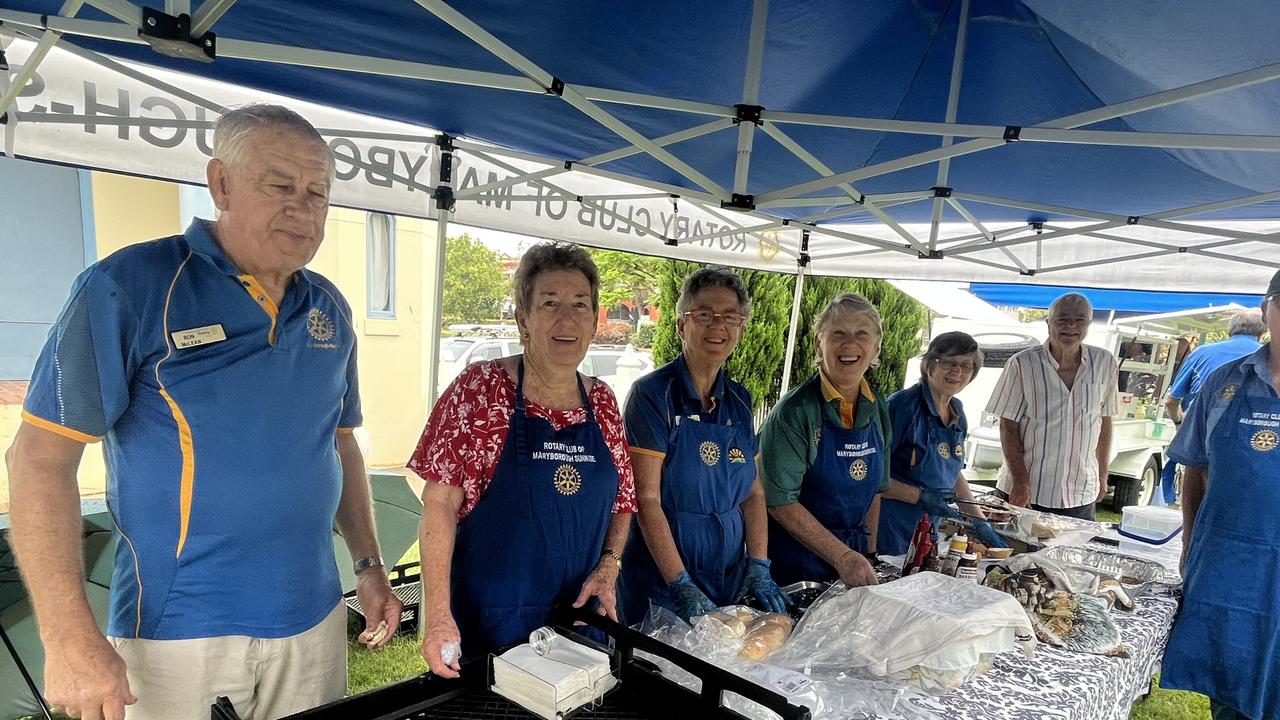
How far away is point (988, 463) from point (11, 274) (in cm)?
1010

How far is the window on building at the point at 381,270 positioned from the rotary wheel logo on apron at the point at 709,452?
8.90 meters

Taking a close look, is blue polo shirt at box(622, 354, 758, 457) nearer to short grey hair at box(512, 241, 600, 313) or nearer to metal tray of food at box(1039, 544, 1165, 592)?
short grey hair at box(512, 241, 600, 313)

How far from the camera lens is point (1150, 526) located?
299cm

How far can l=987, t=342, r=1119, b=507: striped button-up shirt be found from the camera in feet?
12.9

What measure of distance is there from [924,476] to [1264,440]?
112 cm

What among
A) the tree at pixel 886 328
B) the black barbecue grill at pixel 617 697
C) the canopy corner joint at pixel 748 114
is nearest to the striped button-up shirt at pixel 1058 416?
the canopy corner joint at pixel 748 114

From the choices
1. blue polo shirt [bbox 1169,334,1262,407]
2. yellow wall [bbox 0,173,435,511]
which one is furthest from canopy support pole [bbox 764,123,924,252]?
yellow wall [bbox 0,173,435,511]

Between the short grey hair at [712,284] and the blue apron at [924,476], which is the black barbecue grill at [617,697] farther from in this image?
the blue apron at [924,476]

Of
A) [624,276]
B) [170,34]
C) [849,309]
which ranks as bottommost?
[849,309]

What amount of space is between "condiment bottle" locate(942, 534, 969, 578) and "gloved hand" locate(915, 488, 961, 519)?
0.51 metres

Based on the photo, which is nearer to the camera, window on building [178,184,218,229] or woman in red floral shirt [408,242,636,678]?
woman in red floral shirt [408,242,636,678]

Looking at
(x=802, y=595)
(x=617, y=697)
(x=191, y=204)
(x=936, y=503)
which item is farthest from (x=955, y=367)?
(x=191, y=204)

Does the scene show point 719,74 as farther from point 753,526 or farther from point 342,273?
point 342,273

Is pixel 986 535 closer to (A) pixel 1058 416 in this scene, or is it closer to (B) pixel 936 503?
(B) pixel 936 503
